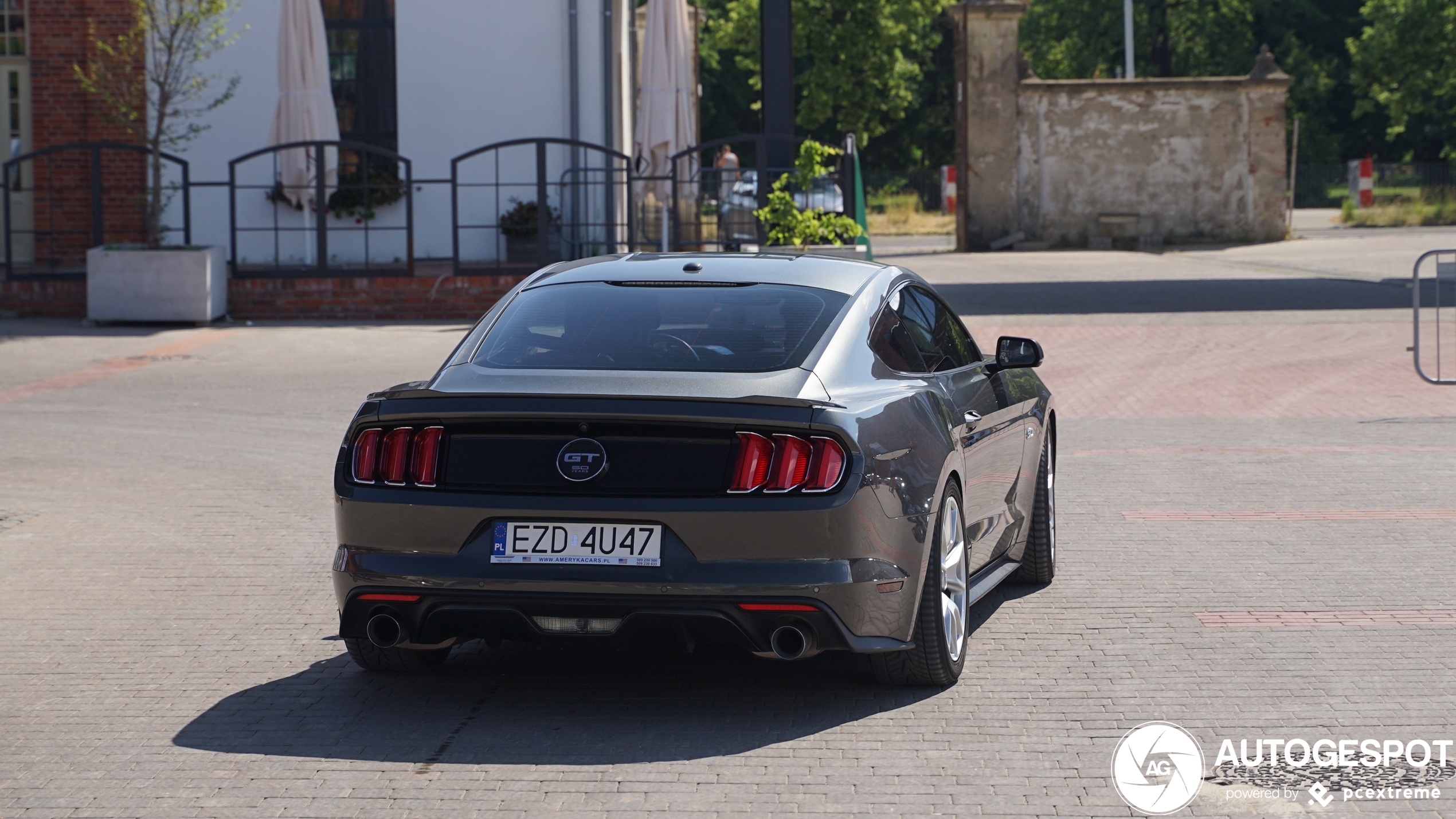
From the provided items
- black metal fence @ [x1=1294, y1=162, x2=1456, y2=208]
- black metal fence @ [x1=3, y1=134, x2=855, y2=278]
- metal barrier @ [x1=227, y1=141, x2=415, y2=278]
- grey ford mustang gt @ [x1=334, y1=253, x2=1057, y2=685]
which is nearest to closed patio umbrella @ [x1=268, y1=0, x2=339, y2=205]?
black metal fence @ [x1=3, y1=134, x2=855, y2=278]

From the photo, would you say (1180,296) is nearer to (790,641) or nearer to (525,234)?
(525,234)

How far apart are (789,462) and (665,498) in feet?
1.20

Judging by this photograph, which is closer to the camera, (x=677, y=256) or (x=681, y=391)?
(x=681, y=391)

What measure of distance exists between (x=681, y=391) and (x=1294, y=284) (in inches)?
822

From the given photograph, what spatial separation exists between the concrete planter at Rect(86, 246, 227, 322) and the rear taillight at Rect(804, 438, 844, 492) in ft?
51.6

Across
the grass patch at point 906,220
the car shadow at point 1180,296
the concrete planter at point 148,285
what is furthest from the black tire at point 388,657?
the grass patch at point 906,220

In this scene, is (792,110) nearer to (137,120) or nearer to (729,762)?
(137,120)

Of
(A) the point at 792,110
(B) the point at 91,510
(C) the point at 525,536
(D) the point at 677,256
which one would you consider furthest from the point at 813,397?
(A) the point at 792,110

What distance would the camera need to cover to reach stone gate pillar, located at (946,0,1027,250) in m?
35.6

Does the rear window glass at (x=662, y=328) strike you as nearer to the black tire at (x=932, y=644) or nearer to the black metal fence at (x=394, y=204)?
the black tire at (x=932, y=644)

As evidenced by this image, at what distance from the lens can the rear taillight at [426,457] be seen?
5.05 m

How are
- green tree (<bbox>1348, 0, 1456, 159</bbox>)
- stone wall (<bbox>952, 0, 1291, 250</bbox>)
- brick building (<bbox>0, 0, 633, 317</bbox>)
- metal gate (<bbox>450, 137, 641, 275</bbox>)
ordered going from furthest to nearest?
1. green tree (<bbox>1348, 0, 1456, 159</bbox>)
2. stone wall (<bbox>952, 0, 1291, 250</bbox>)
3. brick building (<bbox>0, 0, 633, 317</bbox>)
4. metal gate (<bbox>450, 137, 641, 275</bbox>)

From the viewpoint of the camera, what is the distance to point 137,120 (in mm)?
22906

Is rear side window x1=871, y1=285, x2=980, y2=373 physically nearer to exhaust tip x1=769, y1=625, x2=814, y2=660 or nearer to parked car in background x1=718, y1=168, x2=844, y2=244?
exhaust tip x1=769, y1=625, x2=814, y2=660
